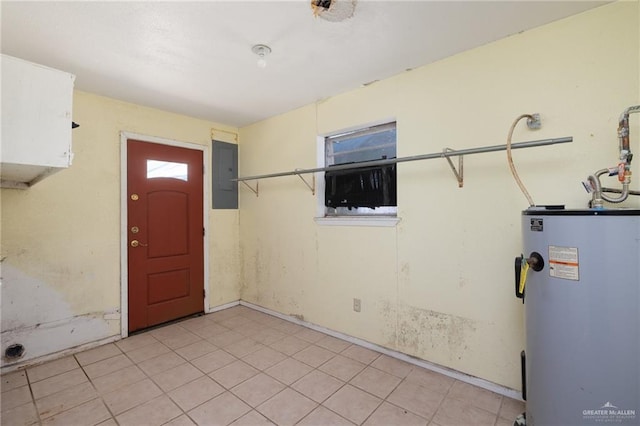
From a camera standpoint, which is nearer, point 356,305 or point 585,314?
point 585,314

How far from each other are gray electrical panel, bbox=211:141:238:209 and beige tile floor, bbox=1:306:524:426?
1751 mm

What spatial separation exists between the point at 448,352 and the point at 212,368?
189 cm

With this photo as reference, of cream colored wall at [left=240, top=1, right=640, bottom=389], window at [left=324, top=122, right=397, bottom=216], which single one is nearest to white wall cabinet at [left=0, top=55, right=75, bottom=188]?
window at [left=324, top=122, right=397, bottom=216]

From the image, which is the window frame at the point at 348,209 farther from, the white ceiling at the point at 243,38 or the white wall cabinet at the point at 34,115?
the white wall cabinet at the point at 34,115

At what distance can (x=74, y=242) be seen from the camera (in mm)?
2682

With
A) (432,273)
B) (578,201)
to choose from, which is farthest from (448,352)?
(578,201)

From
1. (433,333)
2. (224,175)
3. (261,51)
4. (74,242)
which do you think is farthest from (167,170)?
(433,333)

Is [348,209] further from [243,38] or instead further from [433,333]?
[243,38]

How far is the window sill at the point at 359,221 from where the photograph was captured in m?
2.50

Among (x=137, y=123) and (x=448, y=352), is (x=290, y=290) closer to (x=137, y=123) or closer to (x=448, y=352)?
(x=448, y=352)

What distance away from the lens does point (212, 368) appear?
2.35 metres

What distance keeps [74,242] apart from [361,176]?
2795mm

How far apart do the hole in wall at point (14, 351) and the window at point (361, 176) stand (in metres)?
2.92

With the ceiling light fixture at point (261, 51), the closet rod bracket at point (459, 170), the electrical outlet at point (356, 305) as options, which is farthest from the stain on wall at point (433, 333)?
the ceiling light fixture at point (261, 51)
